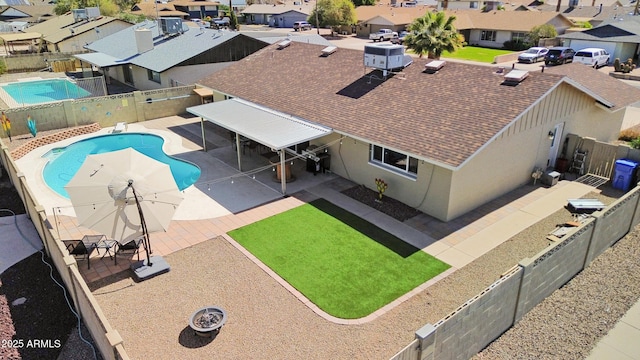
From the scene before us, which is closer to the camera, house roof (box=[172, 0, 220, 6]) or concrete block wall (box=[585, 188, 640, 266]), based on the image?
concrete block wall (box=[585, 188, 640, 266])

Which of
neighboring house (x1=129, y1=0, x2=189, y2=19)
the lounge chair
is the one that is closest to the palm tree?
the lounge chair

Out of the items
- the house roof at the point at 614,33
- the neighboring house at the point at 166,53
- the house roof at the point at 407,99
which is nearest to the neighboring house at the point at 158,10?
the neighboring house at the point at 166,53

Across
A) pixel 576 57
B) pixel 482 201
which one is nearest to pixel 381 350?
pixel 482 201

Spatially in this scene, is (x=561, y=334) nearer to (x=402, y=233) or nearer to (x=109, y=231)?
(x=402, y=233)

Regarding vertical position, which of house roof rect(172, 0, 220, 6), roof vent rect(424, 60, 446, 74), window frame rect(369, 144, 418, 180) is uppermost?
house roof rect(172, 0, 220, 6)

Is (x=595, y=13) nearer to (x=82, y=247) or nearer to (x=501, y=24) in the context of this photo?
(x=501, y=24)

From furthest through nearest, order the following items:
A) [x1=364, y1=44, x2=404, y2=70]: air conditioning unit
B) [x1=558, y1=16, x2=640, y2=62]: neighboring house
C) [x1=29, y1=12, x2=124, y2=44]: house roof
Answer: [x1=29, y1=12, x2=124, y2=44]: house roof < [x1=558, y1=16, x2=640, y2=62]: neighboring house < [x1=364, y1=44, x2=404, y2=70]: air conditioning unit

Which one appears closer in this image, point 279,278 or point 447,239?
point 279,278

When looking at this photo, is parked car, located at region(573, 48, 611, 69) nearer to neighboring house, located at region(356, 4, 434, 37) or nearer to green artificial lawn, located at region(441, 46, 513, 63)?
green artificial lawn, located at region(441, 46, 513, 63)
